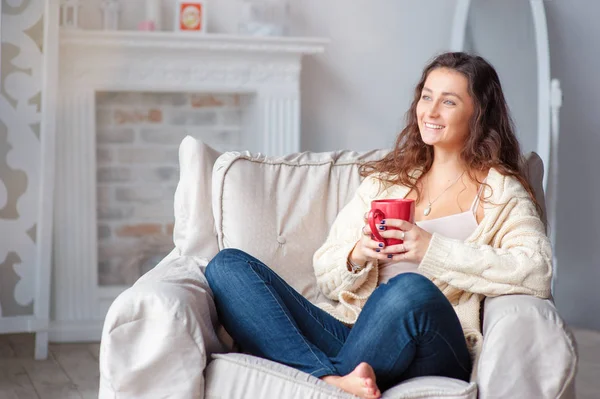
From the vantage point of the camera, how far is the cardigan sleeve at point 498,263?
5.93 feet

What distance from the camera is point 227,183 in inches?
88.5

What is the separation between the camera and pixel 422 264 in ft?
6.08

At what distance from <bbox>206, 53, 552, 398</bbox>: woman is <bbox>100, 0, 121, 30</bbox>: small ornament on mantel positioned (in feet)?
4.92

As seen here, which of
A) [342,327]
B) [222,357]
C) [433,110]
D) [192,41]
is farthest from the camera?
[192,41]

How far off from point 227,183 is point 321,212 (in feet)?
0.89

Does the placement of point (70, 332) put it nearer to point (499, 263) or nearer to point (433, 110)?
point (433, 110)

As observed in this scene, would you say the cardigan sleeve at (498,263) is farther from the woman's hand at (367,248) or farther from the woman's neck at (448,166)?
the woman's neck at (448,166)

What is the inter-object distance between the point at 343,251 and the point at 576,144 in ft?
7.18

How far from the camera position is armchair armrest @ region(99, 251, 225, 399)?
65.8 inches

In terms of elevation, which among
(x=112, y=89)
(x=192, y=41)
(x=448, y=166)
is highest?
(x=192, y=41)

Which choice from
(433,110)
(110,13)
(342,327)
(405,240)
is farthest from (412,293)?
(110,13)

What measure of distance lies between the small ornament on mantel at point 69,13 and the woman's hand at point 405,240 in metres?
1.96

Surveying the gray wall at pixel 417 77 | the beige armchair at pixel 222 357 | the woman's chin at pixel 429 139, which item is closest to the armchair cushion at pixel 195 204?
the beige armchair at pixel 222 357

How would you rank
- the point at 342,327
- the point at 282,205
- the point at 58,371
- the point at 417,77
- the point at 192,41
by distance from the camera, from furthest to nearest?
the point at 417,77
the point at 192,41
the point at 58,371
the point at 282,205
the point at 342,327
